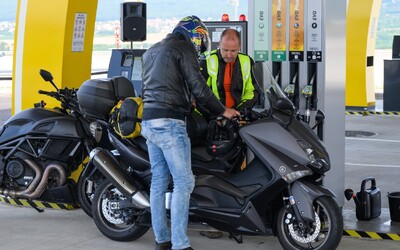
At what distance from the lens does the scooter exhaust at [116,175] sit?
6223 millimetres

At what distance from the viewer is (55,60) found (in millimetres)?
8102

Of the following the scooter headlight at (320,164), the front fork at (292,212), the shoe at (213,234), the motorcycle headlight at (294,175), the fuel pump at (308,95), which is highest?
the fuel pump at (308,95)

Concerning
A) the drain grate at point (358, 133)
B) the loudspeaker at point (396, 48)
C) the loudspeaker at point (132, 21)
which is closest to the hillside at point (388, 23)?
the loudspeaker at point (396, 48)

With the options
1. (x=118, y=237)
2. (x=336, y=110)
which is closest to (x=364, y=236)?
(x=336, y=110)

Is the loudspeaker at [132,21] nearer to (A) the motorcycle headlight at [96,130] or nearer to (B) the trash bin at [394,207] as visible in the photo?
(A) the motorcycle headlight at [96,130]

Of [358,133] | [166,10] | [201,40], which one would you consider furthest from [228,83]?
[166,10]

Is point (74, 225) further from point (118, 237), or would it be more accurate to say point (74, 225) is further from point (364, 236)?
point (364, 236)

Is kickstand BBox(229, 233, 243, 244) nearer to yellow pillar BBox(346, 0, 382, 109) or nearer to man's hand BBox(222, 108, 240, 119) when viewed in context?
man's hand BBox(222, 108, 240, 119)

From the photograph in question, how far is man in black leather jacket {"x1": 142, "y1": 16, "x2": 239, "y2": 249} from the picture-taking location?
5730mm

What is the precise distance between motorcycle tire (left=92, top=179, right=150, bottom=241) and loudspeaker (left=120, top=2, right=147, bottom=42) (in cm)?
426

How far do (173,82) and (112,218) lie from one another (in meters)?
1.35

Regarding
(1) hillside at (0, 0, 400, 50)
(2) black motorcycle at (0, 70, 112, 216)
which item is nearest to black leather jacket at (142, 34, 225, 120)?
(2) black motorcycle at (0, 70, 112, 216)

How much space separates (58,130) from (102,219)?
0.91 m

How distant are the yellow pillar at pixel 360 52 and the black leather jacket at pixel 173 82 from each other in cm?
1086
